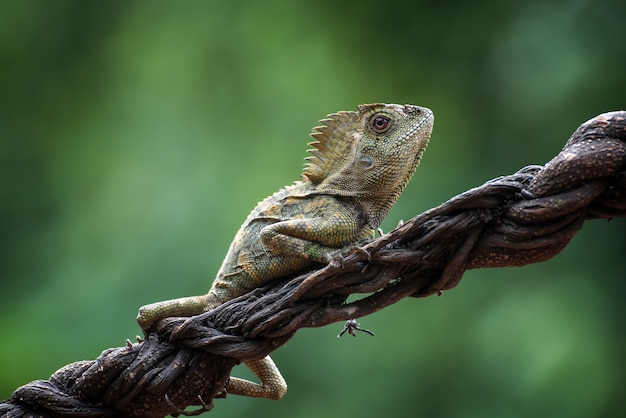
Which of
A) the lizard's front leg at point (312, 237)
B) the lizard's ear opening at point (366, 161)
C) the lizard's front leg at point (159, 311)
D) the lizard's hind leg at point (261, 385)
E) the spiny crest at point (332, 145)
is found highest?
the spiny crest at point (332, 145)

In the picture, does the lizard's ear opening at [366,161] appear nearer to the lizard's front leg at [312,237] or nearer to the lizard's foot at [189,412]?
the lizard's front leg at [312,237]

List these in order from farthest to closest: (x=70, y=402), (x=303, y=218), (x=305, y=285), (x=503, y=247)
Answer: (x=303, y=218), (x=70, y=402), (x=305, y=285), (x=503, y=247)

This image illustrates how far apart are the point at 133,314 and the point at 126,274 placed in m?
0.46

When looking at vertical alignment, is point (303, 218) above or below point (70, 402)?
above

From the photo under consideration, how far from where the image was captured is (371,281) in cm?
280

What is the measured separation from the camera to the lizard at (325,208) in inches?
137

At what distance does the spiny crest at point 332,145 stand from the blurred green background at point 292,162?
11.0 feet

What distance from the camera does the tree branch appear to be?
2.59 meters

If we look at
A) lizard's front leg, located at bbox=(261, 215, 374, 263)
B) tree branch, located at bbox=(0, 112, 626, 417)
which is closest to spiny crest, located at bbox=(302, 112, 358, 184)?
lizard's front leg, located at bbox=(261, 215, 374, 263)

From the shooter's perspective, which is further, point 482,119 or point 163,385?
point 482,119

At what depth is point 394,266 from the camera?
277cm

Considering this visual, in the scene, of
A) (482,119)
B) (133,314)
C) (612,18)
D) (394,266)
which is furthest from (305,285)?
(612,18)

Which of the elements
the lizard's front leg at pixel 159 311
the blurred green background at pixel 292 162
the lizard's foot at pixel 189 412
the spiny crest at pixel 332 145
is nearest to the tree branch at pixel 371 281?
the lizard's foot at pixel 189 412

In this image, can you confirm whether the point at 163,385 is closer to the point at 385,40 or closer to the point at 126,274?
the point at 126,274
